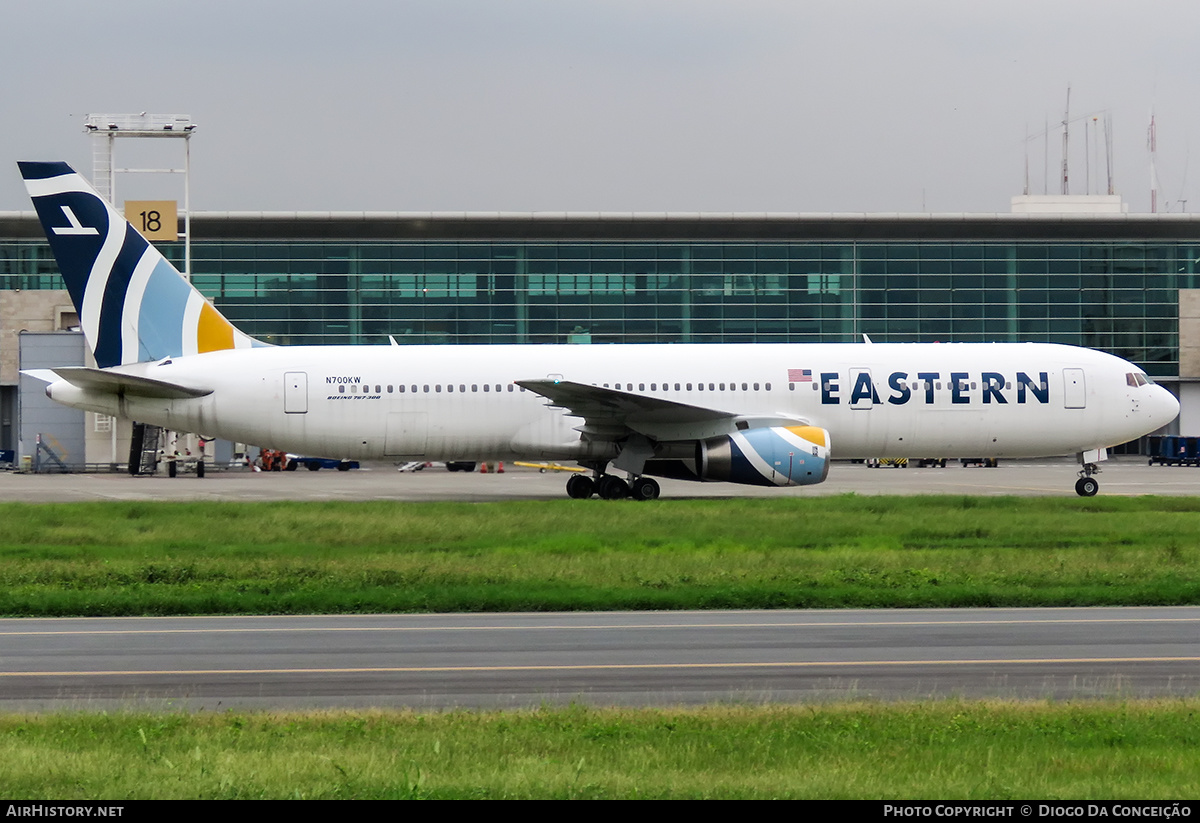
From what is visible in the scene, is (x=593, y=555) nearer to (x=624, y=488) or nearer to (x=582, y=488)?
(x=624, y=488)

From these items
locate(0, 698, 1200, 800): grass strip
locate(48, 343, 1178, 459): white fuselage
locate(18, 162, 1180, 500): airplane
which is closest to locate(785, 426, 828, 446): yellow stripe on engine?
locate(18, 162, 1180, 500): airplane

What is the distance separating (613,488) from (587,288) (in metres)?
44.1

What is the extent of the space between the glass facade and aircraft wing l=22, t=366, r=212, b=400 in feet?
143

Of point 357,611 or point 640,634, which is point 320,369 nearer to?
point 357,611

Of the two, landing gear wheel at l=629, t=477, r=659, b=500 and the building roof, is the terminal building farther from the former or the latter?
landing gear wheel at l=629, t=477, r=659, b=500

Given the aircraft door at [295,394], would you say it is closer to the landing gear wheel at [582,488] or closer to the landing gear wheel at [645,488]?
the landing gear wheel at [582,488]

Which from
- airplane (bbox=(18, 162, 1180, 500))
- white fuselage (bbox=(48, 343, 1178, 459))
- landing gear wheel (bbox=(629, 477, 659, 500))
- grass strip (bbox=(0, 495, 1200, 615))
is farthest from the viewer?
landing gear wheel (bbox=(629, 477, 659, 500))

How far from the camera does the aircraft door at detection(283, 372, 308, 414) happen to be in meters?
33.8

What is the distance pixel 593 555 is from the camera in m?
21.7

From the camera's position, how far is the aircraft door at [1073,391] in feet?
114

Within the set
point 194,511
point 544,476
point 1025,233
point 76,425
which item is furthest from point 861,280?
point 194,511

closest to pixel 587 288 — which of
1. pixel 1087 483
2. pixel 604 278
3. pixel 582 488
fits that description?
pixel 604 278

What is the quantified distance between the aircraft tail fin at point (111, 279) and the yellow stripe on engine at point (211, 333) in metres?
0.03

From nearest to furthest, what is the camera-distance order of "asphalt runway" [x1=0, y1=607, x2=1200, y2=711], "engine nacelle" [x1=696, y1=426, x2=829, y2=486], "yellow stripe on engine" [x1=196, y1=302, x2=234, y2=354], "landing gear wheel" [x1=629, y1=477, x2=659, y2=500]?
"asphalt runway" [x1=0, y1=607, x2=1200, y2=711], "engine nacelle" [x1=696, y1=426, x2=829, y2=486], "landing gear wheel" [x1=629, y1=477, x2=659, y2=500], "yellow stripe on engine" [x1=196, y1=302, x2=234, y2=354]
